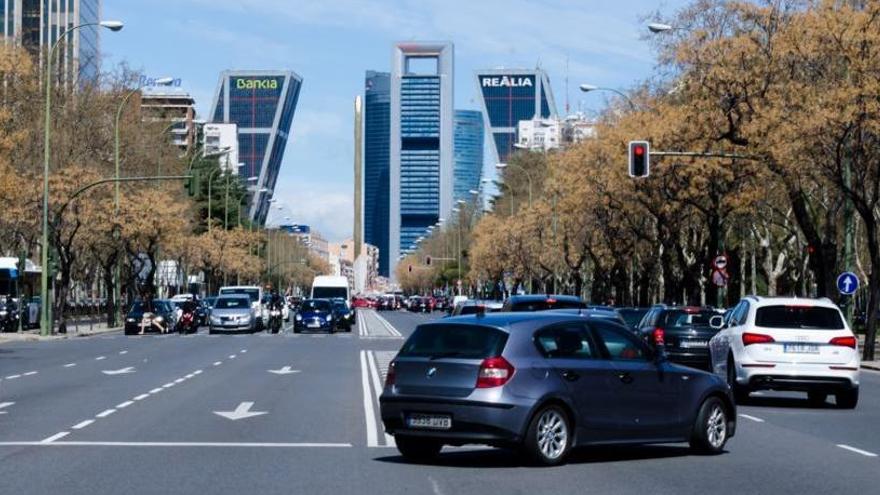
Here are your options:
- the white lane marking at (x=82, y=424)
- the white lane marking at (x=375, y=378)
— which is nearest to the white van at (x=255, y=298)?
the white lane marking at (x=375, y=378)

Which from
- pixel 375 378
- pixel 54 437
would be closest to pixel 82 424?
pixel 54 437

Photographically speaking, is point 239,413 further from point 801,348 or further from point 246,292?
point 246,292

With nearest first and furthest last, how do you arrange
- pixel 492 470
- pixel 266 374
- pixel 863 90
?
pixel 492 470, pixel 266 374, pixel 863 90

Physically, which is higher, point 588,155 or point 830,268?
point 588,155

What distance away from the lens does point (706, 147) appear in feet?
165

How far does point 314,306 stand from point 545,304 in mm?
40926

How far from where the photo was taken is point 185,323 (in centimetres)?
7294

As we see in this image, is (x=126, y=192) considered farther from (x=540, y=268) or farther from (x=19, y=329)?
(x=540, y=268)

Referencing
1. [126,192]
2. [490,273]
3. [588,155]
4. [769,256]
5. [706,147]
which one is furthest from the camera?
[490,273]

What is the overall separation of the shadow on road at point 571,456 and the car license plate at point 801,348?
288 inches

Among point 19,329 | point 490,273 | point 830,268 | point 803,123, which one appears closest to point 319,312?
point 19,329

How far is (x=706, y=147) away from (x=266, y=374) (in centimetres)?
2217

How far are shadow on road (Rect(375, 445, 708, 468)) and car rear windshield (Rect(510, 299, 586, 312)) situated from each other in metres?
13.2

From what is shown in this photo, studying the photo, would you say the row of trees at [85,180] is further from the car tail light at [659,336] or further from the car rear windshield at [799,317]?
the car rear windshield at [799,317]
